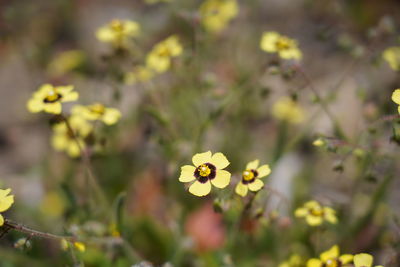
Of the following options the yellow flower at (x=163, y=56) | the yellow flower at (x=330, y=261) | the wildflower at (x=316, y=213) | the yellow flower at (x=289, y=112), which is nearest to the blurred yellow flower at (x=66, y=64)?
the yellow flower at (x=163, y=56)

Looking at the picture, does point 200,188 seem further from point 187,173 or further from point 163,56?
point 163,56

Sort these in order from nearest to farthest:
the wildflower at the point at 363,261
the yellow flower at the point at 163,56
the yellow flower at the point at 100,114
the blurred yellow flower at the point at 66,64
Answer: the wildflower at the point at 363,261
the yellow flower at the point at 100,114
the yellow flower at the point at 163,56
the blurred yellow flower at the point at 66,64

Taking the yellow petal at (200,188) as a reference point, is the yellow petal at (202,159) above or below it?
above

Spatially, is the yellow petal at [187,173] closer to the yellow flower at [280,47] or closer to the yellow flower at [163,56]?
the yellow flower at [280,47]

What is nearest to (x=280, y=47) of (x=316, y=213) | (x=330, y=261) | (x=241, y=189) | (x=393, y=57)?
(x=393, y=57)

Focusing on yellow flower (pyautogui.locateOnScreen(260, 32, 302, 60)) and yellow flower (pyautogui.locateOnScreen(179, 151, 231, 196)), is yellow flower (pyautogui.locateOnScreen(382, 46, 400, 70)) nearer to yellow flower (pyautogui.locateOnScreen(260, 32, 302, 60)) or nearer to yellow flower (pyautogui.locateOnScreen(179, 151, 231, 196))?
A: yellow flower (pyautogui.locateOnScreen(260, 32, 302, 60))

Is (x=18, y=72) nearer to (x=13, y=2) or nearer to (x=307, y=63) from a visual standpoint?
(x=13, y=2)

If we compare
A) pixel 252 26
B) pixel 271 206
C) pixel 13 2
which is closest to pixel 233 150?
pixel 271 206
